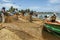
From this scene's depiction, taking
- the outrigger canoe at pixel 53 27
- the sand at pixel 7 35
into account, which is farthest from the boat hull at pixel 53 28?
the sand at pixel 7 35

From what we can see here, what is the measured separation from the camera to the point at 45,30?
13773 mm

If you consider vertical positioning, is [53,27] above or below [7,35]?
above

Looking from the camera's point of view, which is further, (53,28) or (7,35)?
(7,35)

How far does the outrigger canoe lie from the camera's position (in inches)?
494

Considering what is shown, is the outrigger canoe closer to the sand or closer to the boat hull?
the boat hull

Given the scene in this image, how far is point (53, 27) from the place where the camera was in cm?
1286

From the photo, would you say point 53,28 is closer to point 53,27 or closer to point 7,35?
point 53,27

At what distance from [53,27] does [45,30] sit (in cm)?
105

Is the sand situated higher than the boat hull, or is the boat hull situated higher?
the boat hull

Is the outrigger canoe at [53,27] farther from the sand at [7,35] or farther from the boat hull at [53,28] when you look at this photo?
the sand at [7,35]

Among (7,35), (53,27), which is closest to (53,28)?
(53,27)

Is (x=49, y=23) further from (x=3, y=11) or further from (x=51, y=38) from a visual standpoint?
(x=3, y=11)

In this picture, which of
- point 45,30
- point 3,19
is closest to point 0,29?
point 45,30

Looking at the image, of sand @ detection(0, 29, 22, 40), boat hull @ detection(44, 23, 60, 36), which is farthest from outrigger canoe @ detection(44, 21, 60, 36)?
sand @ detection(0, 29, 22, 40)
